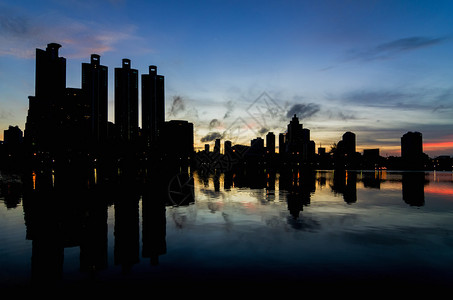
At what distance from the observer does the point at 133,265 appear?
40.7 ft

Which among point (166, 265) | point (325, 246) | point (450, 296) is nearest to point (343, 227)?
point (325, 246)

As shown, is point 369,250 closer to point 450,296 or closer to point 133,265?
point 450,296

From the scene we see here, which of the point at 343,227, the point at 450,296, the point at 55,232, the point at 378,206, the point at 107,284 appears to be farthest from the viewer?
the point at 378,206

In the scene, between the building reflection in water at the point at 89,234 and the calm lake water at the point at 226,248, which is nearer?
the calm lake water at the point at 226,248

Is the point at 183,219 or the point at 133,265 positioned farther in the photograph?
the point at 183,219

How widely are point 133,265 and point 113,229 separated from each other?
7134 mm

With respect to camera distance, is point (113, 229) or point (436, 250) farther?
point (113, 229)

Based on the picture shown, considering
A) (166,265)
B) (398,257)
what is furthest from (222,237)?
(398,257)

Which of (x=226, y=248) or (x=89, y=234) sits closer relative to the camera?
(x=226, y=248)

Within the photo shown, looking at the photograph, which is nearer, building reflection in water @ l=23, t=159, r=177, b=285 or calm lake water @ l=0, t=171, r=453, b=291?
calm lake water @ l=0, t=171, r=453, b=291

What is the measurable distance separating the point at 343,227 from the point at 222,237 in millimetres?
7725

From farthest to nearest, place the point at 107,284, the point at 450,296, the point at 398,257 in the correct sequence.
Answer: the point at 398,257
the point at 107,284
the point at 450,296

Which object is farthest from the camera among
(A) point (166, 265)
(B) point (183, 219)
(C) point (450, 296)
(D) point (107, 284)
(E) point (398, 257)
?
(B) point (183, 219)

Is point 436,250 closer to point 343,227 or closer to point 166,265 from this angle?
point 343,227
